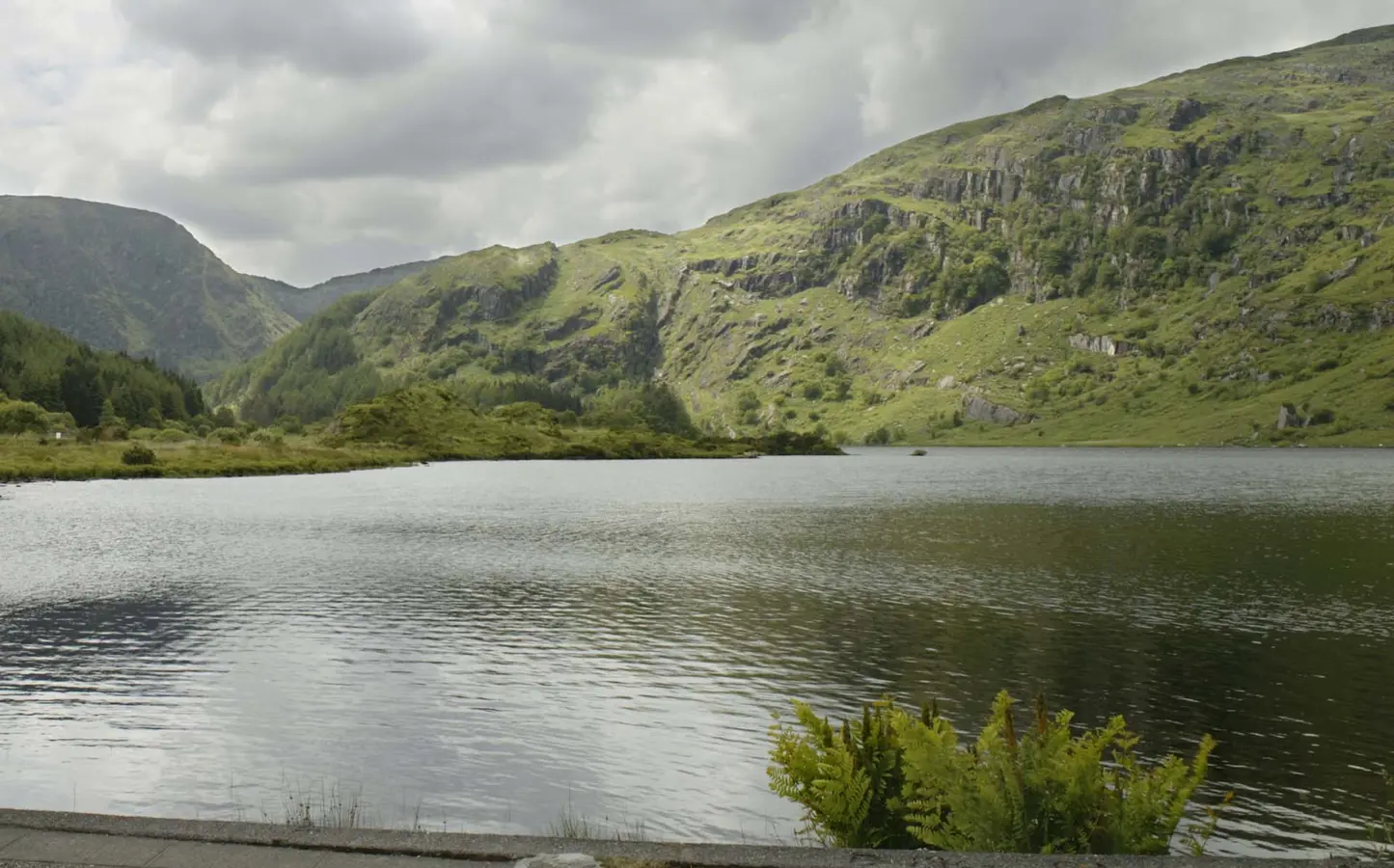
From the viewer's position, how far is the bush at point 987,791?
47.7 ft

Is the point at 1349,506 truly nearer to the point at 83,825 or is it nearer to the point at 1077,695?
the point at 1077,695

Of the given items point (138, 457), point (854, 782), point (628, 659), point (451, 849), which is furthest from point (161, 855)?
point (138, 457)

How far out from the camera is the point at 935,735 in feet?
51.1

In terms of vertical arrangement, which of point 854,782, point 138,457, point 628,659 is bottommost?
point 628,659

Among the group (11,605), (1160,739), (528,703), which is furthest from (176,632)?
(1160,739)

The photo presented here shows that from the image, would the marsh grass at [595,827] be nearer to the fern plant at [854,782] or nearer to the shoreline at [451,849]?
the fern plant at [854,782]

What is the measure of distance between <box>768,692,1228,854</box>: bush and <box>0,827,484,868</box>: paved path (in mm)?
6076

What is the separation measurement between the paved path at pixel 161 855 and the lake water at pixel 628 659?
25.9ft

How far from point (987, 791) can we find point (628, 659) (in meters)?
24.6

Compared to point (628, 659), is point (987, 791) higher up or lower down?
higher up

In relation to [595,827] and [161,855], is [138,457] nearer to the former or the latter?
[595,827]

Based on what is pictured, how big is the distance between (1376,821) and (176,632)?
143 feet

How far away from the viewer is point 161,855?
13070mm

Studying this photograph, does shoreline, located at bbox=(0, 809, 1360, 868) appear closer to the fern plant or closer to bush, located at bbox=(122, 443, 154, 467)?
the fern plant
